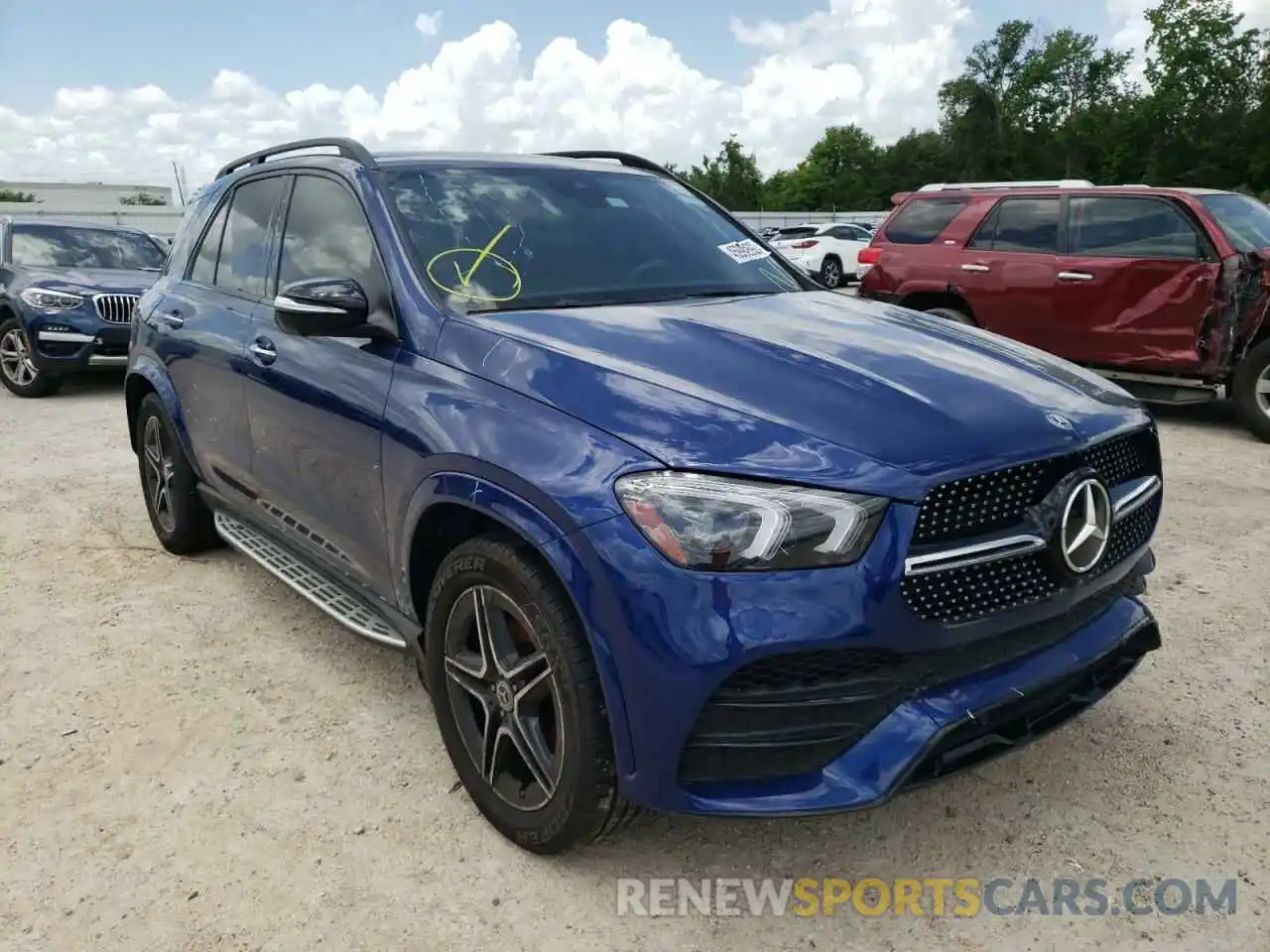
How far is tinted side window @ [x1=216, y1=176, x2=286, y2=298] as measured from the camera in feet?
12.9

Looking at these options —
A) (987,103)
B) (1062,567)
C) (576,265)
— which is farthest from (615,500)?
(987,103)

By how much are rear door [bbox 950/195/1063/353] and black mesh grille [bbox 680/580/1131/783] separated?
6.60 metres

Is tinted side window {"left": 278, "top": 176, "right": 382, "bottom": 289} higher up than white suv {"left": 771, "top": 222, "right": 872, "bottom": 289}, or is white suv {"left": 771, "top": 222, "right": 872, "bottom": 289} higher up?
tinted side window {"left": 278, "top": 176, "right": 382, "bottom": 289}

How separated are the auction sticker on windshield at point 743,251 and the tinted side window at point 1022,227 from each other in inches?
201

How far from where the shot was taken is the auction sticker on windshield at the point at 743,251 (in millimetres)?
3715

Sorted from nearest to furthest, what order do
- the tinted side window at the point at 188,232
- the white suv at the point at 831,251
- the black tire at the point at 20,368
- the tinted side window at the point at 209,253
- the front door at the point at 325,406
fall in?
the front door at the point at 325,406 < the tinted side window at the point at 209,253 < the tinted side window at the point at 188,232 < the black tire at the point at 20,368 < the white suv at the point at 831,251

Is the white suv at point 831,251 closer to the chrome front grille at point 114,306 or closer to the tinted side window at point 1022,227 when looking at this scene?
the tinted side window at point 1022,227

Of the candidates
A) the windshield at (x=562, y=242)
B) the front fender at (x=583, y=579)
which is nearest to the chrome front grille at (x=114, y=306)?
the windshield at (x=562, y=242)

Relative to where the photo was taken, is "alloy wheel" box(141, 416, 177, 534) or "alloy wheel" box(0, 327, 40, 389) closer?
"alloy wheel" box(141, 416, 177, 534)

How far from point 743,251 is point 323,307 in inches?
63.4

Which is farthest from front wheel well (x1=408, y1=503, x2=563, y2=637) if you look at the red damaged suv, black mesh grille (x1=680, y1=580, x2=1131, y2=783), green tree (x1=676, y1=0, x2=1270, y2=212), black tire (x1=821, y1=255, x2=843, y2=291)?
green tree (x1=676, y1=0, x2=1270, y2=212)

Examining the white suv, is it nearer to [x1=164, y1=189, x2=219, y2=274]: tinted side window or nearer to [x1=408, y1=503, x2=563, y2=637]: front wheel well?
[x1=164, y1=189, x2=219, y2=274]: tinted side window

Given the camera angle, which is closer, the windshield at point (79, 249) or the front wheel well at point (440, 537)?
the front wheel well at point (440, 537)

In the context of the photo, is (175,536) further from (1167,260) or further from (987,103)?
(987,103)
